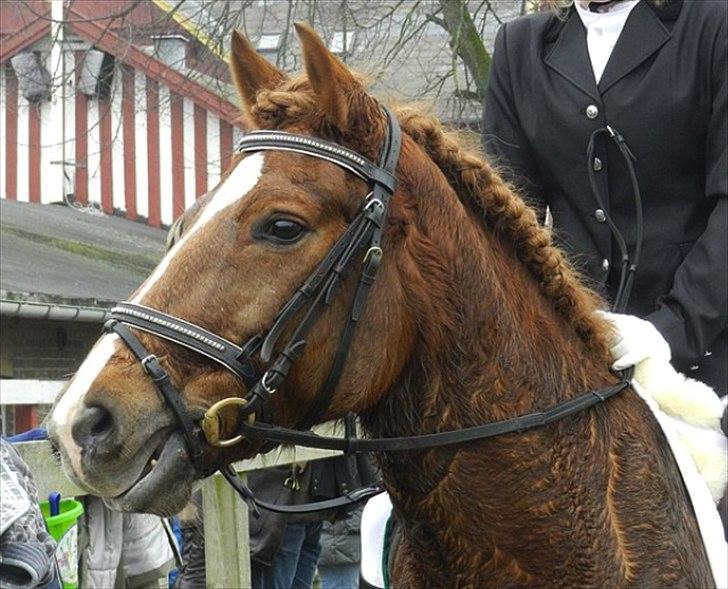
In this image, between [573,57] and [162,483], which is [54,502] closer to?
[162,483]

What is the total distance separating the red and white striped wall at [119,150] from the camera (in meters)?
21.5

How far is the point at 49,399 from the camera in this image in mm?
9117

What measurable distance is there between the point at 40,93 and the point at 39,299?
440 inches

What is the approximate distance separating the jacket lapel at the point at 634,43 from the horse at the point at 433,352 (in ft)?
2.52

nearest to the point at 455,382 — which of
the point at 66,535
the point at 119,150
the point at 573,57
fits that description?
the point at 573,57

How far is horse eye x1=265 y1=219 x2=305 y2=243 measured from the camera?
9.86ft

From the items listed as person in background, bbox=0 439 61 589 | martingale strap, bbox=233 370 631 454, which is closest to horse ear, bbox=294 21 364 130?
martingale strap, bbox=233 370 631 454

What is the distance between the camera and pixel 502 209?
3.32 meters

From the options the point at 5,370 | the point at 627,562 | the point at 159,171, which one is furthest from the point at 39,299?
the point at 159,171

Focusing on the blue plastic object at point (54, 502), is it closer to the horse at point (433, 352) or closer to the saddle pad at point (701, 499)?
the horse at point (433, 352)

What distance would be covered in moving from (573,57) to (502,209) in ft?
3.03

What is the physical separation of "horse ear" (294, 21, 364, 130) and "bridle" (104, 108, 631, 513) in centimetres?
9

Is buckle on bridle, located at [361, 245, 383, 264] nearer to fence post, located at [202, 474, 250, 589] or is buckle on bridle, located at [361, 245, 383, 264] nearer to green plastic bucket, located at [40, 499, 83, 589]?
green plastic bucket, located at [40, 499, 83, 589]

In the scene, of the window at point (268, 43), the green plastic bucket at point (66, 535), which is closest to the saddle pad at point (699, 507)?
the green plastic bucket at point (66, 535)
